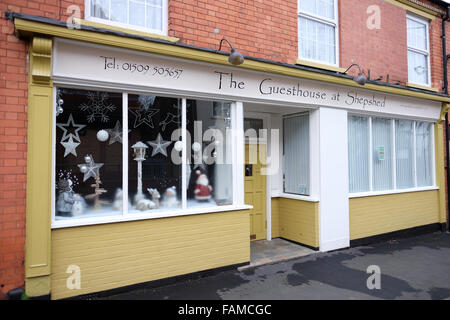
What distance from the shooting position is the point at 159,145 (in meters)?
4.65

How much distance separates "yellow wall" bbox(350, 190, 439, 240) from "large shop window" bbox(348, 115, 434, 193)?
0.83ft

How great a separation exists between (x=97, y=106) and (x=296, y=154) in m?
4.19

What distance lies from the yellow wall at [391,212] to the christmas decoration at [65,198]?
5.36m

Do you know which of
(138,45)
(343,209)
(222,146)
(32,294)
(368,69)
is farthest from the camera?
(368,69)

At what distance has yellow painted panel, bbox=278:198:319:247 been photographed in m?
6.05

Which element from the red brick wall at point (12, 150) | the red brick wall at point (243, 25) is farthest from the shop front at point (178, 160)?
the red brick wall at point (243, 25)

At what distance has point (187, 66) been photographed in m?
4.56

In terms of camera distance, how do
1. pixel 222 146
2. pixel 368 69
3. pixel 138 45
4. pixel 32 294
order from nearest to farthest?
pixel 32 294
pixel 138 45
pixel 222 146
pixel 368 69

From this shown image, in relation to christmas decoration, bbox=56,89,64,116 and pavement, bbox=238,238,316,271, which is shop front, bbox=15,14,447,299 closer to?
christmas decoration, bbox=56,89,64,116

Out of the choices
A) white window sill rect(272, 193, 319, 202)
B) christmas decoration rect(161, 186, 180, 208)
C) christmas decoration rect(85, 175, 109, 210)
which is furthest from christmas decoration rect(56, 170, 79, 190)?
white window sill rect(272, 193, 319, 202)

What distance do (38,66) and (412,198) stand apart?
824cm

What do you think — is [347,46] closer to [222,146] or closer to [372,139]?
[372,139]

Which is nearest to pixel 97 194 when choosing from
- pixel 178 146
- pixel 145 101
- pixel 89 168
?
pixel 89 168
